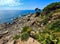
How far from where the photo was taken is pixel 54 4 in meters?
74.2

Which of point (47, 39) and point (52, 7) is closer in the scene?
point (47, 39)

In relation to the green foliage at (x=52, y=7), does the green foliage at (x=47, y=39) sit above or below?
above

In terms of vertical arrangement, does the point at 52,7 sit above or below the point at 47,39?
below

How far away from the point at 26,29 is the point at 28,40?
19.0 ft

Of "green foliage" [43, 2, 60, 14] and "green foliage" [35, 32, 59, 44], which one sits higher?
"green foliage" [35, 32, 59, 44]

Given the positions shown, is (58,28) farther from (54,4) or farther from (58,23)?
(54,4)

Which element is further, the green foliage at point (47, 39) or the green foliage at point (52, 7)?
the green foliage at point (52, 7)

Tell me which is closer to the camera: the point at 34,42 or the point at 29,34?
the point at 34,42

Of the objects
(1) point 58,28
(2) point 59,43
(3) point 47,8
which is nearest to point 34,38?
(2) point 59,43

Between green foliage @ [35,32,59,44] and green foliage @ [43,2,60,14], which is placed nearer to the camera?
green foliage @ [35,32,59,44]

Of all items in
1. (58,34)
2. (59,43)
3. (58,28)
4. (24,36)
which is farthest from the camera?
(58,28)

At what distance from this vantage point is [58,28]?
46.5m

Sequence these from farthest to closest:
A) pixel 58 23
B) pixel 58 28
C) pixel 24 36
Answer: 1. pixel 58 23
2. pixel 58 28
3. pixel 24 36

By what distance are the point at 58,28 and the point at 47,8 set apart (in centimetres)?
2760
